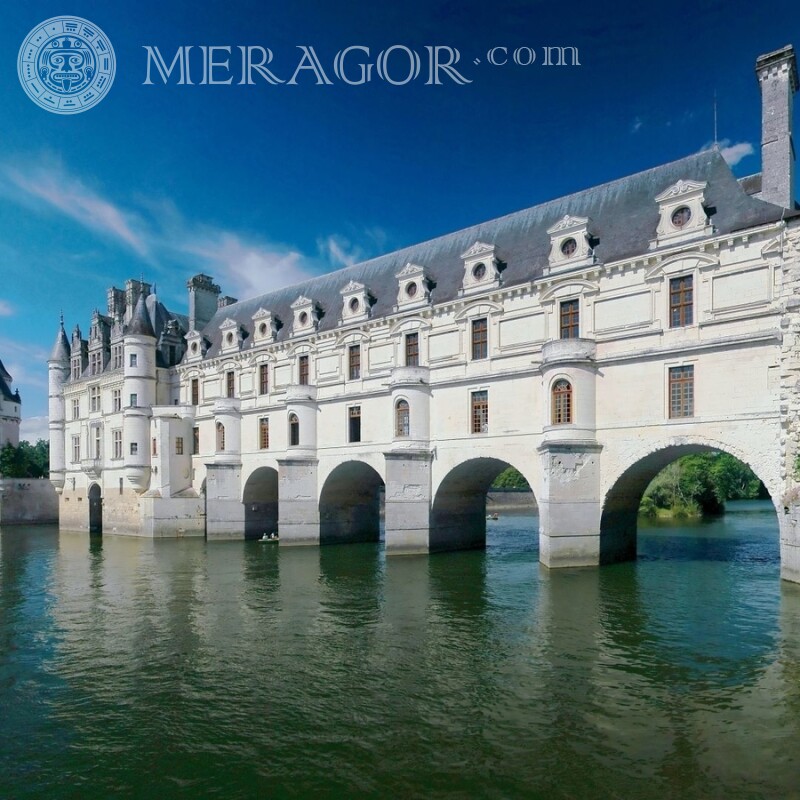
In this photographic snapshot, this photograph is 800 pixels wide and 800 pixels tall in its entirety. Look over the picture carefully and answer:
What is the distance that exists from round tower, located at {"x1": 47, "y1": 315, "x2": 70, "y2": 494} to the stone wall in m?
10.3

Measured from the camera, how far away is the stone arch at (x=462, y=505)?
1097 inches

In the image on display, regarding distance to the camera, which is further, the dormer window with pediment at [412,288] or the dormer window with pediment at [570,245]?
the dormer window with pediment at [412,288]

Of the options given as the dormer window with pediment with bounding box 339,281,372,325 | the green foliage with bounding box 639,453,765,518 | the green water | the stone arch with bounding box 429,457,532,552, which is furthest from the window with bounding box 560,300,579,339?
the green foliage with bounding box 639,453,765,518

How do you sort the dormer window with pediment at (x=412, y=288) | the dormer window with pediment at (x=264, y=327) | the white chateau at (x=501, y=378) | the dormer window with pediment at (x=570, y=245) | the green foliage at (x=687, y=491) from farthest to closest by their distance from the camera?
the green foliage at (x=687, y=491), the dormer window with pediment at (x=264, y=327), the dormer window with pediment at (x=412, y=288), the dormer window with pediment at (x=570, y=245), the white chateau at (x=501, y=378)

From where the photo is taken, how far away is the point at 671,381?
71.7 feet

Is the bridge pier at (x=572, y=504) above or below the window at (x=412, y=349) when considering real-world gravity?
below

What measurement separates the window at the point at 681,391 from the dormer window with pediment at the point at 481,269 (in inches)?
328

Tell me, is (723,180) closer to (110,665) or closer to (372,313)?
(372,313)

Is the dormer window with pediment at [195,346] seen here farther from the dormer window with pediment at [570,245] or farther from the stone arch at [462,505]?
the dormer window with pediment at [570,245]

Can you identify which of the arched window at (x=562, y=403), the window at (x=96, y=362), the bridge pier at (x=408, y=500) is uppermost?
the window at (x=96, y=362)

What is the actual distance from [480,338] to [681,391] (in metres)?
8.74

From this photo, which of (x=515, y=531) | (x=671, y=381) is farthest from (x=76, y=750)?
(x=515, y=531)

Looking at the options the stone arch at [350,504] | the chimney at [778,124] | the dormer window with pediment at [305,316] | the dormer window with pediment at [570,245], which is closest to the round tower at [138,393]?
the dormer window with pediment at [305,316]

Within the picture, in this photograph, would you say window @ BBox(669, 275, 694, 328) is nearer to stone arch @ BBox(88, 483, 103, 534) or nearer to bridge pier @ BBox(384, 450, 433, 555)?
bridge pier @ BBox(384, 450, 433, 555)
